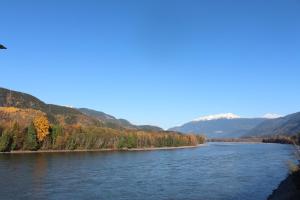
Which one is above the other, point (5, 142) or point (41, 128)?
point (41, 128)

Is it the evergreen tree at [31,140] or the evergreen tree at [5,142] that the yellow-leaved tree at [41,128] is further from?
the evergreen tree at [5,142]

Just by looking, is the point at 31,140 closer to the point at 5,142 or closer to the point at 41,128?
the point at 41,128

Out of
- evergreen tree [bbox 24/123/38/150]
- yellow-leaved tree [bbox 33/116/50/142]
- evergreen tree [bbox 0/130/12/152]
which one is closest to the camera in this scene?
evergreen tree [bbox 0/130/12/152]

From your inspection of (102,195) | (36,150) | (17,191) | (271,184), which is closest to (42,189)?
(17,191)

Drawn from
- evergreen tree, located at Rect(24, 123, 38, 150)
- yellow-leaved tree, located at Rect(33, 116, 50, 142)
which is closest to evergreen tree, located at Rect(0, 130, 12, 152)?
evergreen tree, located at Rect(24, 123, 38, 150)

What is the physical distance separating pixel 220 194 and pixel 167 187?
11579 mm

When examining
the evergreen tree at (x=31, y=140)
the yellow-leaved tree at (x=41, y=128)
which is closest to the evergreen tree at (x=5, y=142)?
the evergreen tree at (x=31, y=140)

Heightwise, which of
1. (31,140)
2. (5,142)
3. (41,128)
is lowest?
(5,142)

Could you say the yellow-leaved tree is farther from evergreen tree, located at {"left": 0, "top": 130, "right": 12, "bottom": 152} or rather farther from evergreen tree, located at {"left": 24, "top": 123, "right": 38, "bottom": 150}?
evergreen tree, located at {"left": 0, "top": 130, "right": 12, "bottom": 152}

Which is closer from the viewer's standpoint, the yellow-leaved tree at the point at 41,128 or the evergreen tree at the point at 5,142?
the evergreen tree at the point at 5,142

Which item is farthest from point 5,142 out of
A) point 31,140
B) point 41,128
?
point 41,128

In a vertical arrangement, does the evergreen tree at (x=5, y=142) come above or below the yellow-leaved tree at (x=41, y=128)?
below

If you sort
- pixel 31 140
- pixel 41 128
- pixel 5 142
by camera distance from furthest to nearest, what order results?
pixel 41 128, pixel 31 140, pixel 5 142

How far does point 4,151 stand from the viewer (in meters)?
169
